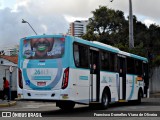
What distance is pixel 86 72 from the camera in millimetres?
17547

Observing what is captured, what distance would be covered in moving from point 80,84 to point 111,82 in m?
3.91

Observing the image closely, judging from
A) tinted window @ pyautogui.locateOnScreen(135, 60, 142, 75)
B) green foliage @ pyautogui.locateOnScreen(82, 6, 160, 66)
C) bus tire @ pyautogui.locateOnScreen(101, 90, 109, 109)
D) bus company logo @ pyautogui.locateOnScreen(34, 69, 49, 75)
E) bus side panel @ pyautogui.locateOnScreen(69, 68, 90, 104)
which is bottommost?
bus tire @ pyautogui.locateOnScreen(101, 90, 109, 109)

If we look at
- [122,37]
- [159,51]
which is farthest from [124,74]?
[122,37]

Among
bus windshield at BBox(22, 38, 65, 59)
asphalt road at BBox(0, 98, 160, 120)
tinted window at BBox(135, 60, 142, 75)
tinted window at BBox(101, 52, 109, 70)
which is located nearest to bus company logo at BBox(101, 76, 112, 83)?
tinted window at BBox(101, 52, 109, 70)

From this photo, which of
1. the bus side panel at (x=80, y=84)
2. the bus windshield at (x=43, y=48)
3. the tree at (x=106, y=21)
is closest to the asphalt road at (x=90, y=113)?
the bus side panel at (x=80, y=84)

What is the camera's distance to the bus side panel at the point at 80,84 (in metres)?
16.3

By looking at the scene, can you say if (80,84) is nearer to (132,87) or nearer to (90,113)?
(90,113)

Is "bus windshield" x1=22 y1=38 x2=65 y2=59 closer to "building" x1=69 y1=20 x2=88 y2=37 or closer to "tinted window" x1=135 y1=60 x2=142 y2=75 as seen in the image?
"tinted window" x1=135 y1=60 x2=142 y2=75

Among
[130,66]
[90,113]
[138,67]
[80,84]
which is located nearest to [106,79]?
[90,113]

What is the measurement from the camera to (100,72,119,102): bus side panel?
19.3m

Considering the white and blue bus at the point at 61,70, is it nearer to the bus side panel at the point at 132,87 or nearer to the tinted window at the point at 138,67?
the bus side panel at the point at 132,87

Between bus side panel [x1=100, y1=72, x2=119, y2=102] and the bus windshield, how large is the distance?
3509mm

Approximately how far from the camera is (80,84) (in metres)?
17.0

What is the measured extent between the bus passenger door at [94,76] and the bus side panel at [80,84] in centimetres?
51
